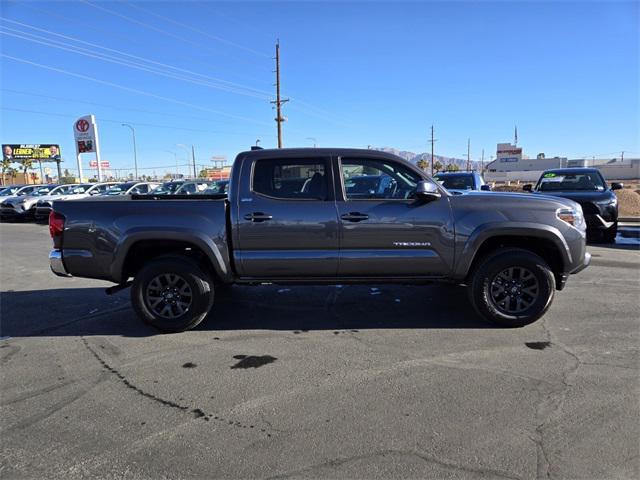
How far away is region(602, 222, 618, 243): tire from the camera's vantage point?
10680 mm

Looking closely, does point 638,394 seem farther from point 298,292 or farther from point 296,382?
point 298,292

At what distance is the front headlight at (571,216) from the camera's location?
482 cm

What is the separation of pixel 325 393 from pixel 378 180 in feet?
7.76

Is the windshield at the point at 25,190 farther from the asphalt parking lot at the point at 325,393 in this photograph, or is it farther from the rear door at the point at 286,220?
the rear door at the point at 286,220

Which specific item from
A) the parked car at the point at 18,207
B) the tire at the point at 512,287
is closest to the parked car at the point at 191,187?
the parked car at the point at 18,207

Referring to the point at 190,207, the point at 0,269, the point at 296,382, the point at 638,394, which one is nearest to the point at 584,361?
the point at 638,394

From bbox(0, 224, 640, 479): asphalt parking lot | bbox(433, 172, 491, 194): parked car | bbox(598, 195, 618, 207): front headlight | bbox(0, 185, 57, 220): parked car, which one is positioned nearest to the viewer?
bbox(0, 224, 640, 479): asphalt parking lot

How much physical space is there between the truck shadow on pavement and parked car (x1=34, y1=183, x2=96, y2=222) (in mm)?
14075

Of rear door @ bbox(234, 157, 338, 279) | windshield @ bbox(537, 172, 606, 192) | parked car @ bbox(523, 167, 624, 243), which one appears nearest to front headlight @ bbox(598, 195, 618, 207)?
parked car @ bbox(523, 167, 624, 243)

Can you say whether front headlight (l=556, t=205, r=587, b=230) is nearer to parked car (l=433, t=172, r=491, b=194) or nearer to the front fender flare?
the front fender flare

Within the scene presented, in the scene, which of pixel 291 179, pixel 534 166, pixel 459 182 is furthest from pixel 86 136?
pixel 534 166

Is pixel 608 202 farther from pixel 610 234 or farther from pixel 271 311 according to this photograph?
pixel 271 311

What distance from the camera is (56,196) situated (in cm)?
2159

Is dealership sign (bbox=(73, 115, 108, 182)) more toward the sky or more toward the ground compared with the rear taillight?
Result: more toward the sky
